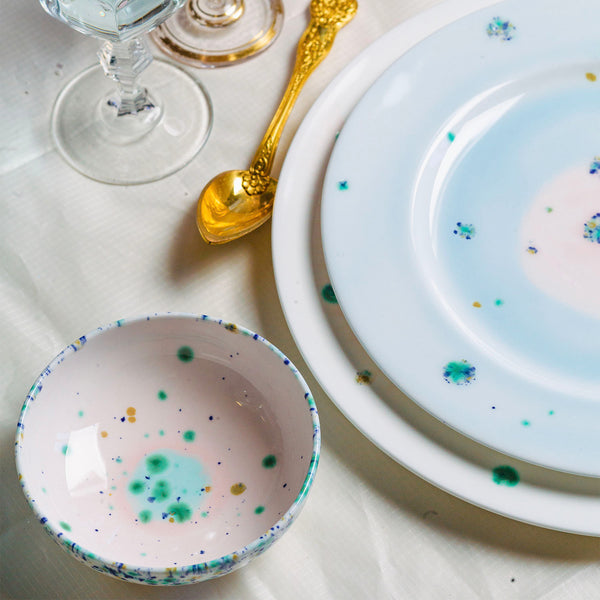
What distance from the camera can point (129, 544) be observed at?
1.52 feet

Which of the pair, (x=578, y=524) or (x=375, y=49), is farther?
(x=375, y=49)

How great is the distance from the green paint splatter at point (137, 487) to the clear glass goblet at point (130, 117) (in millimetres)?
205

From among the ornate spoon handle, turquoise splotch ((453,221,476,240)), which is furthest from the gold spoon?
turquoise splotch ((453,221,476,240))

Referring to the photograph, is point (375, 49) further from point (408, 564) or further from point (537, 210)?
point (408, 564)

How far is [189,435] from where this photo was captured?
0.50 m

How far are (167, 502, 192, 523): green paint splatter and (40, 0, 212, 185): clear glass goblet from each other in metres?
0.22

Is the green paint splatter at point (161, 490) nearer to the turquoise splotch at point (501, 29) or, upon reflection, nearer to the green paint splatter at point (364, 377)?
the green paint splatter at point (364, 377)

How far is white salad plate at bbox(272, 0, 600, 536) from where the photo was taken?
1.52ft

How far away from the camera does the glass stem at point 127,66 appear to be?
1.84 ft

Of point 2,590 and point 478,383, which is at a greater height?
point 478,383

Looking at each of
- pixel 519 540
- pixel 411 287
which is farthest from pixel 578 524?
pixel 411 287

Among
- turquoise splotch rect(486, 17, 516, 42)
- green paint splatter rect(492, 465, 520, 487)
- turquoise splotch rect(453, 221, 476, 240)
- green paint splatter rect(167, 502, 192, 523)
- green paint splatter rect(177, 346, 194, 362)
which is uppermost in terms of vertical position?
turquoise splotch rect(486, 17, 516, 42)

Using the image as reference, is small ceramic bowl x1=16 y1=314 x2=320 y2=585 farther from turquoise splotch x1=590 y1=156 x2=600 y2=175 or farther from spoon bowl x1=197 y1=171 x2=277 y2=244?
turquoise splotch x1=590 y1=156 x2=600 y2=175

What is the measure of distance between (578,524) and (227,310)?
0.77 feet
